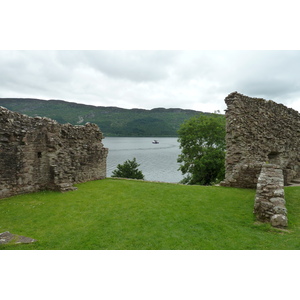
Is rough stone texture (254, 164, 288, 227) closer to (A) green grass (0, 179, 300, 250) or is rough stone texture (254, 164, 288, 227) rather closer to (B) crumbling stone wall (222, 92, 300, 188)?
(A) green grass (0, 179, 300, 250)

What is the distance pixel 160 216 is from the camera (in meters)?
7.56

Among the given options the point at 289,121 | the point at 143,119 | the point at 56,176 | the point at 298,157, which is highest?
the point at 143,119

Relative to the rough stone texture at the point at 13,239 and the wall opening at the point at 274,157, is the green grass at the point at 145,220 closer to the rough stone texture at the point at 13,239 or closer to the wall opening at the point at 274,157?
the rough stone texture at the point at 13,239

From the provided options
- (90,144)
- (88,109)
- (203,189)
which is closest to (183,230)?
(203,189)

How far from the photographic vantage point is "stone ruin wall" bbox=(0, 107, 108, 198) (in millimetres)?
10289

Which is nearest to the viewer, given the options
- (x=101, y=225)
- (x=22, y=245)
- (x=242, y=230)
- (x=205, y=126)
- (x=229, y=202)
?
(x=22, y=245)

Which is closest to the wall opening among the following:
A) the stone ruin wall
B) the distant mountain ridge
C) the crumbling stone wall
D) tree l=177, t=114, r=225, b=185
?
the crumbling stone wall

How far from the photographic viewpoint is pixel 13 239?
593 centimetres

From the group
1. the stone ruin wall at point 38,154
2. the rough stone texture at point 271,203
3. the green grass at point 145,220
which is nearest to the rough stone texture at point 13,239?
the green grass at point 145,220

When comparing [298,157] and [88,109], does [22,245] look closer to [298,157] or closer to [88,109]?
[298,157]

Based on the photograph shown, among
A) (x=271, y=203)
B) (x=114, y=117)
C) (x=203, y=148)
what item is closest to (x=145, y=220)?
(x=271, y=203)

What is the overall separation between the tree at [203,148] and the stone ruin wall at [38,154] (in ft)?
49.7

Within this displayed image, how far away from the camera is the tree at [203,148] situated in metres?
25.5

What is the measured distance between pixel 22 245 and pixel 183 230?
167 inches
